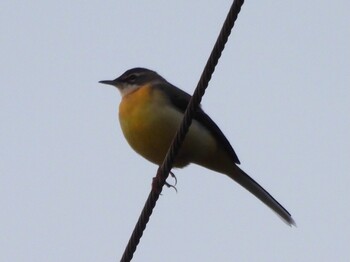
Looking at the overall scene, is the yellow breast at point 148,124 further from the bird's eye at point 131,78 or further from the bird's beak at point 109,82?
the bird's beak at point 109,82

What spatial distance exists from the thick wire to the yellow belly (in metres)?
1.67

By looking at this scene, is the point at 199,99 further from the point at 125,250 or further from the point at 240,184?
the point at 240,184

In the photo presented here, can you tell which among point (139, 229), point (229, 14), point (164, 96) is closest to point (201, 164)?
point (164, 96)

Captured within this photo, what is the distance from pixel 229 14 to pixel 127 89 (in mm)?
4066

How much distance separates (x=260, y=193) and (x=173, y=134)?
4.12 feet

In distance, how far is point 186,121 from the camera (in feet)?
15.7

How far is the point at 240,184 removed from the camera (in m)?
7.77

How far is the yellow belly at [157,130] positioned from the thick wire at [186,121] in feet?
5.47

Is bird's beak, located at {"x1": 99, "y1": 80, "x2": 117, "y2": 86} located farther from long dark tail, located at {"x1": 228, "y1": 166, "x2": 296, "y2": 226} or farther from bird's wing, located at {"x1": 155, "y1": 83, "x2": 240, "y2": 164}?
long dark tail, located at {"x1": 228, "y1": 166, "x2": 296, "y2": 226}

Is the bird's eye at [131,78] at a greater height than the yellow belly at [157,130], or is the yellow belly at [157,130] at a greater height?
the bird's eye at [131,78]

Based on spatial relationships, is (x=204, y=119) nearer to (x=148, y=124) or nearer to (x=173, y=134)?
(x=173, y=134)

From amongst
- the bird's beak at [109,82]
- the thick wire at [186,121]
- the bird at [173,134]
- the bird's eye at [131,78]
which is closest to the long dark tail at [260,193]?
the bird at [173,134]

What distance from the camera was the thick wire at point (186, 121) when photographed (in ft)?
14.0

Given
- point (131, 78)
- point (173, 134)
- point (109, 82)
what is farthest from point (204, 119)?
point (109, 82)
